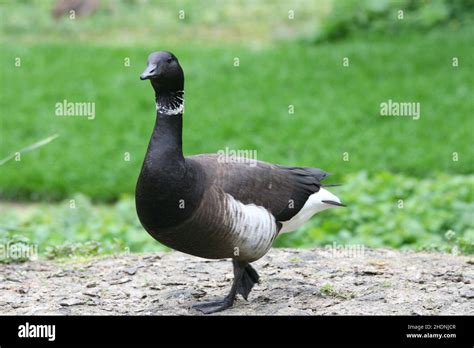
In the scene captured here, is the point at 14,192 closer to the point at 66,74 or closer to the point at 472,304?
the point at 66,74

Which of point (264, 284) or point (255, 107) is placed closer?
point (264, 284)

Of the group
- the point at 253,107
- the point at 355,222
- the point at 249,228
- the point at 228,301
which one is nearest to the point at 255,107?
the point at 253,107

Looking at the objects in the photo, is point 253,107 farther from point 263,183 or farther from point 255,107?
point 263,183

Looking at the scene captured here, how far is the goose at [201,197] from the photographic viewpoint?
5012 mm

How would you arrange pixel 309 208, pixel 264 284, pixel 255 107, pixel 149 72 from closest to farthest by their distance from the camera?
pixel 149 72 → pixel 309 208 → pixel 264 284 → pixel 255 107

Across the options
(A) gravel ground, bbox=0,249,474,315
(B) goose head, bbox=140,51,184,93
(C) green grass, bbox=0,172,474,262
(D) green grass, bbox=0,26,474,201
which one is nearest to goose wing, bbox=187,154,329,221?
(B) goose head, bbox=140,51,184,93

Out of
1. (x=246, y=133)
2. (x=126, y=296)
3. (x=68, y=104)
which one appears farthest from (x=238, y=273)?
(x=68, y=104)

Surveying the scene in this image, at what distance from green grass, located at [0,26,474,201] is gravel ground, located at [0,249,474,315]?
10.5 ft

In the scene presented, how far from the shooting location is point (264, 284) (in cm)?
602

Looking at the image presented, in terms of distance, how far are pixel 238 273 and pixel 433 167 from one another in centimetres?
523

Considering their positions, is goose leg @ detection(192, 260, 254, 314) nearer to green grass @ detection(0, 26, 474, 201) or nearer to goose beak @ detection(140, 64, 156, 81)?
goose beak @ detection(140, 64, 156, 81)

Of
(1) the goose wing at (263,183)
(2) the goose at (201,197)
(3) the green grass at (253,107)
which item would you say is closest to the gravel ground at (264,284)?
(2) the goose at (201,197)

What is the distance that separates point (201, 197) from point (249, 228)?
34cm

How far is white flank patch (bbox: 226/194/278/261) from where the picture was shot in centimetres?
512
